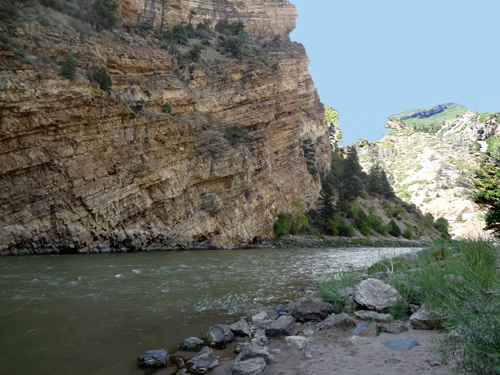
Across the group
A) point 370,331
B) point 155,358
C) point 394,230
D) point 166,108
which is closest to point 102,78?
point 166,108

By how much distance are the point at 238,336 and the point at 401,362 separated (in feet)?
11.3

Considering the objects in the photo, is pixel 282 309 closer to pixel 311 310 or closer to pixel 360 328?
pixel 311 310

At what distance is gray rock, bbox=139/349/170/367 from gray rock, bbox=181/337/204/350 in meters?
0.54

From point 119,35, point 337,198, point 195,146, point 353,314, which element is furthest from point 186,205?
point 337,198

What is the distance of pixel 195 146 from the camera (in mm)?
32406

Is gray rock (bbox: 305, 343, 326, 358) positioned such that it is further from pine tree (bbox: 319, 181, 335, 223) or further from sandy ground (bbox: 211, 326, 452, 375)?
pine tree (bbox: 319, 181, 335, 223)

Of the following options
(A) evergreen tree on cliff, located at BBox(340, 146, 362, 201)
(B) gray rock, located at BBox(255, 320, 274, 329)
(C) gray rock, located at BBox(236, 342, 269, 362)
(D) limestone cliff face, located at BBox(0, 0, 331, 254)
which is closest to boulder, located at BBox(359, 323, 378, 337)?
(C) gray rock, located at BBox(236, 342, 269, 362)

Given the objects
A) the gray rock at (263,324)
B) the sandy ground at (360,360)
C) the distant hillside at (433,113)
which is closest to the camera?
the sandy ground at (360,360)

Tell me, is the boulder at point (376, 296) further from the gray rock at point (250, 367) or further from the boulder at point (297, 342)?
the gray rock at point (250, 367)

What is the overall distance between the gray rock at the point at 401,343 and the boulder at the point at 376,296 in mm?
1951

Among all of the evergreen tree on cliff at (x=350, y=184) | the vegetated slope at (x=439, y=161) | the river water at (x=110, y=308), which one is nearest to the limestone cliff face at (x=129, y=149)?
the river water at (x=110, y=308)

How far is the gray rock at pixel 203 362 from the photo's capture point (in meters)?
5.38

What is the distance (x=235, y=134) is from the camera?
3659 centimetres

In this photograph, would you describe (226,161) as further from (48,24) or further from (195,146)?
(48,24)
